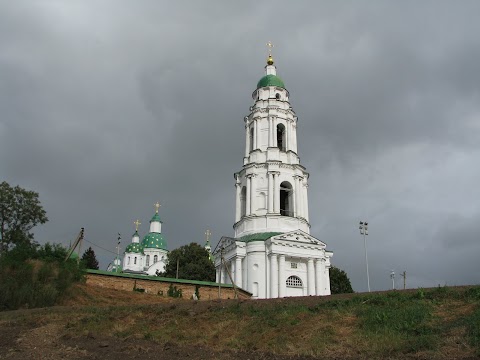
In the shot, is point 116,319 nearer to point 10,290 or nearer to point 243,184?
point 10,290

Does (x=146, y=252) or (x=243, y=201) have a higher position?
(x=146, y=252)

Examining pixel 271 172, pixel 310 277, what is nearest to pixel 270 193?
pixel 271 172

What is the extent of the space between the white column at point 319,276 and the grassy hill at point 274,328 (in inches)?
828

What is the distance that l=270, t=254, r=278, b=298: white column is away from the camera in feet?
128

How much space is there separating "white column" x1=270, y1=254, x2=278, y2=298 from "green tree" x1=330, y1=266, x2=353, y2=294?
1856 centimetres

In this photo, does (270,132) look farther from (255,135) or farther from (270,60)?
(270,60)

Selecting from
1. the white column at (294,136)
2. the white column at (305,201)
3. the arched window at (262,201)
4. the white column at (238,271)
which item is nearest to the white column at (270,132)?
the white column at (294,136)

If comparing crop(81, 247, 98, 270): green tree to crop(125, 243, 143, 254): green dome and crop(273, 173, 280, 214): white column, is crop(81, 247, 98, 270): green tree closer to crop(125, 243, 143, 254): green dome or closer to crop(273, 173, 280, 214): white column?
crop(125, 243, 143, 254): green dome

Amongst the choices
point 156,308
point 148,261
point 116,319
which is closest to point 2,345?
point 116,319

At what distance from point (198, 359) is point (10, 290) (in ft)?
49.2

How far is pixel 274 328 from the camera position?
53.1 feet

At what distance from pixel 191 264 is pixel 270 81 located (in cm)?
2099

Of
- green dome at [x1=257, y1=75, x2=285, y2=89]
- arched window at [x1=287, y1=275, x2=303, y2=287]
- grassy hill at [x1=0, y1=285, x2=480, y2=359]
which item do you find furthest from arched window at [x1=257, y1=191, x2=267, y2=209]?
grassy hill at [x1=0, y1=285, x2=480, y2=359]

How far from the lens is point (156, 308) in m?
20.0
